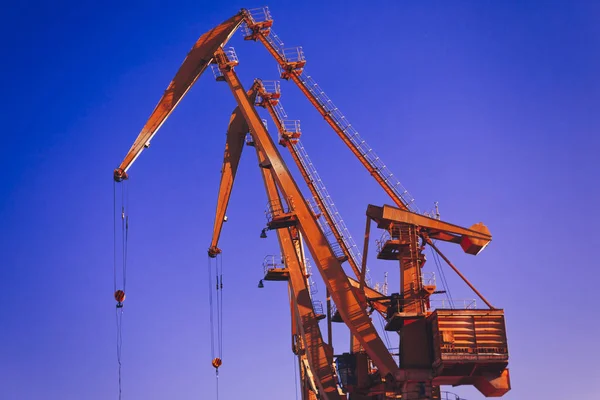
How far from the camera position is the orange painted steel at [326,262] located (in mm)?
40188

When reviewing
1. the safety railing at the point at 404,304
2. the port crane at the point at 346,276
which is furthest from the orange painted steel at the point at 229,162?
the safety railing at the point at 404,304

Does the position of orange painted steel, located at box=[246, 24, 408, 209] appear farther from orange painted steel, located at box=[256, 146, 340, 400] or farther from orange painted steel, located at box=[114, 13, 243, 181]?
orange painted steel, located at box=[256, 146, 340, 400]

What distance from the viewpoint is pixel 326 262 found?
1679 inches

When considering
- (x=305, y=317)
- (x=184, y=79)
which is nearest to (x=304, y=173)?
(x=184, y=79)

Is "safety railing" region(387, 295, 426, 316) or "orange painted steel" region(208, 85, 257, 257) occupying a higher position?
"orange painted steel" region(208, 85, 257, 257)

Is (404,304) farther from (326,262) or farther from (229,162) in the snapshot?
(229,162)

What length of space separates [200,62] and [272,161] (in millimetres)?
8459

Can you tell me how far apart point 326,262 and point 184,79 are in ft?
47.8

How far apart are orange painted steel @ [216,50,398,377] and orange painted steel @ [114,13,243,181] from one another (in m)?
3.27

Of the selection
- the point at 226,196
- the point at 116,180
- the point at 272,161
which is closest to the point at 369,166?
the point at 272,161

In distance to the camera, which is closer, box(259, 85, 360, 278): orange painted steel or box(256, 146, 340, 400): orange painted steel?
box(256, 146, 340, 400): orange painted steel

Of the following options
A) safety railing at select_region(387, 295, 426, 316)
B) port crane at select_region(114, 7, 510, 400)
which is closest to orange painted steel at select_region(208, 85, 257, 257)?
port crane at select_region(114, 7, 510, 400)

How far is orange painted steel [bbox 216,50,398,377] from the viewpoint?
40188mm

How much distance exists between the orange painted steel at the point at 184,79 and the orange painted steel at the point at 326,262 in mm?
3271
